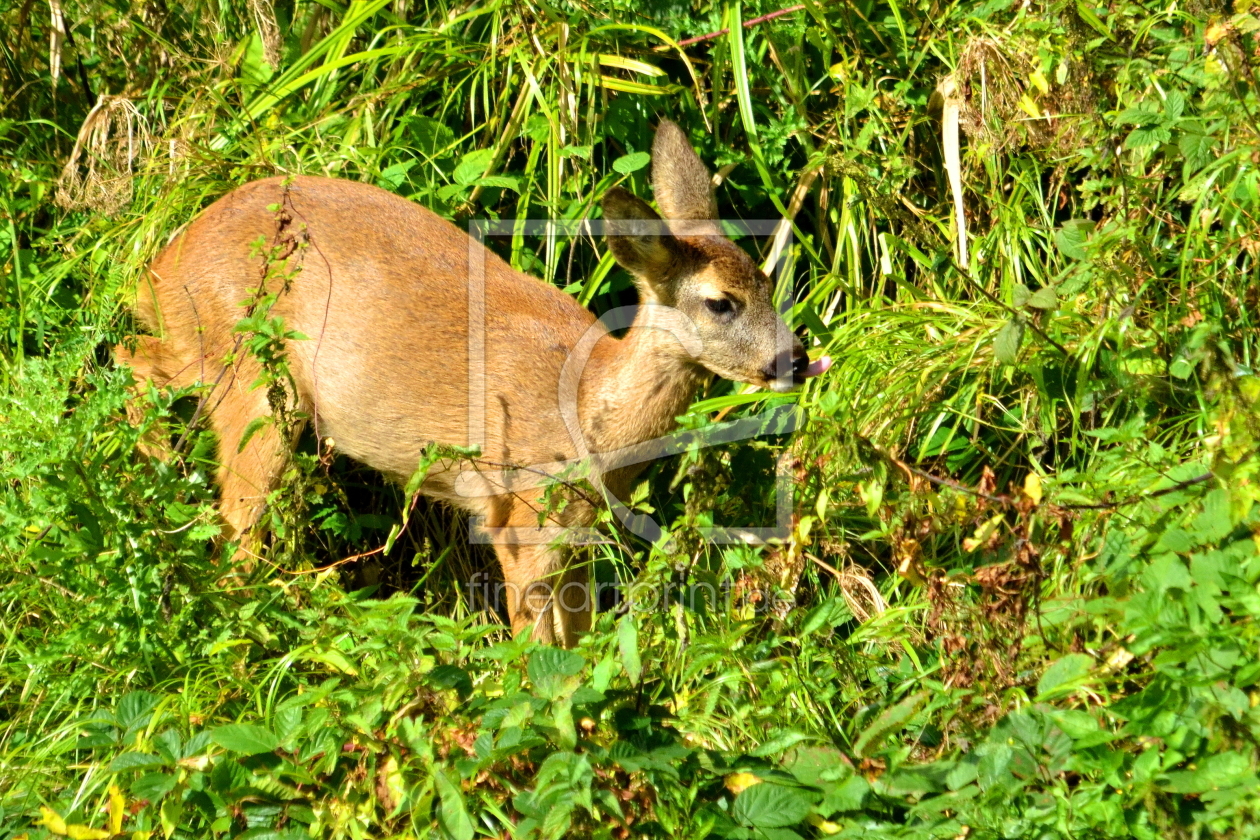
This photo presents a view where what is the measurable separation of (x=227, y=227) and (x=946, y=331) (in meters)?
2.42

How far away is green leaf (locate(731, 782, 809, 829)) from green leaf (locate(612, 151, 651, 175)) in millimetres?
2722

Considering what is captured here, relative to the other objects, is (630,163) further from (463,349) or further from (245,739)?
(245,739)

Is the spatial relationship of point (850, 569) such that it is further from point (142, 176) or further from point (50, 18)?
point (50, 18)

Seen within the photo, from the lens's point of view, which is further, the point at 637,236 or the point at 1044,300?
the point at 637,236

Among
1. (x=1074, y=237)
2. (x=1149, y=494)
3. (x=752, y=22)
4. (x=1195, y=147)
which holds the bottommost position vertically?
(x=1149, y=494)

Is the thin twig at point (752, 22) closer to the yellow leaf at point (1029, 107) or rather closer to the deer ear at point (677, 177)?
the deer ear at point (677, 177)

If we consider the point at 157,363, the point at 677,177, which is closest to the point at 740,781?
the point at 677,177

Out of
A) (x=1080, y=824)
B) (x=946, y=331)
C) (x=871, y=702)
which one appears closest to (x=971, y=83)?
(x=946, y=331)

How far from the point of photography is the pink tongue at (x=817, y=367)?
4.05m

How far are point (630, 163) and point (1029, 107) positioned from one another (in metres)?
1.38

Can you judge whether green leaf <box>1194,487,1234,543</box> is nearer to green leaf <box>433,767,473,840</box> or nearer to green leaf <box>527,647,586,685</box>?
green leaf <box>527,647,586,685</box>

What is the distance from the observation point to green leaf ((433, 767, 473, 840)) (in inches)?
91.4

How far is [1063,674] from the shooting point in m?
2.57

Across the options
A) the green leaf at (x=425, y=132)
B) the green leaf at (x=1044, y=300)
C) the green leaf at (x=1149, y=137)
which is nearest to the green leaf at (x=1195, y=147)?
the green leaf at (x=1149, y=137)
